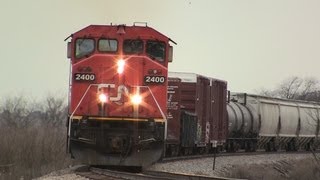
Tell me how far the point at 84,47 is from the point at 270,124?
73.3ft

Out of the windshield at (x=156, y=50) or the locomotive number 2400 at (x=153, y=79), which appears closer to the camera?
the locomotive number 2400 at (x=153, y=79)

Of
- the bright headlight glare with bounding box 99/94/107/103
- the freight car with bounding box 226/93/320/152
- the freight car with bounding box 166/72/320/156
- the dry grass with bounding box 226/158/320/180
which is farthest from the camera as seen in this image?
the freight car with bounding box 226/93/320/152

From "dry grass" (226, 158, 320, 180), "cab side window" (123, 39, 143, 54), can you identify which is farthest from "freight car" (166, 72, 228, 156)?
"cab side window" (123, 39, 143, 54)

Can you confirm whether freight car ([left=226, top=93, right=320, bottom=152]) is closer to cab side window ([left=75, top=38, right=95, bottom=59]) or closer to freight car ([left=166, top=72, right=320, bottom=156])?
freight car ([left=166, top=72, right=320, bottom=156])

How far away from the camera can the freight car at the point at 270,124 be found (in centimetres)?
3231

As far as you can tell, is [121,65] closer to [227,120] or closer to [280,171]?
[280,171]

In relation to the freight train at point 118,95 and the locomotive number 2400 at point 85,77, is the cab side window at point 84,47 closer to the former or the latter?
the freight train at point 118,95

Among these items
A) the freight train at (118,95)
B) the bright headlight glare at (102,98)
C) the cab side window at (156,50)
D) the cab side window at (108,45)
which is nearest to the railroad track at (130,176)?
the freight train at (118,95)

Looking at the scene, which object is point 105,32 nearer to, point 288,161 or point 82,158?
point 82,158

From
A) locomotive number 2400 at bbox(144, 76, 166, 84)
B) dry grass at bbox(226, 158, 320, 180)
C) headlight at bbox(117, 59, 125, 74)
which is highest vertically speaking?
headlight at bbox(117, 59, 125, 74)

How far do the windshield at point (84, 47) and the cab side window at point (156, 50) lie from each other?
1615 millimetres

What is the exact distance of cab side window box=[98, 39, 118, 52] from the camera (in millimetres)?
15930

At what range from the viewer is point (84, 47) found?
630 inches

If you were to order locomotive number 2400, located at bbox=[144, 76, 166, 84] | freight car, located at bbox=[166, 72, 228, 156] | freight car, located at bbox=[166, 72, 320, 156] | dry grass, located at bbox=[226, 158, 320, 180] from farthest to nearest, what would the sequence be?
freight car, located at bbox=[166, 72, 320, 156], freight car, located at bbox=[166, 72, 228, 156], dry grass, located at bbox=[226, 158, 320, 180], locomotive number 2400, located at bbox=[144, 76, 166, 84]
